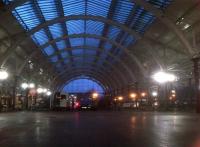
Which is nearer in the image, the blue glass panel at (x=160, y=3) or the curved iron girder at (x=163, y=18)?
the blue glass panel at (x=160, y=3)

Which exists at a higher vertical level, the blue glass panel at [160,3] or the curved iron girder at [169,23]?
the blue glass panel at [160,3]

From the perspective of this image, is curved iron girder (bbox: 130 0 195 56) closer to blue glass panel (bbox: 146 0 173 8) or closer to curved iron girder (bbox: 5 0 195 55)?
curved iron girder (bbox: 5 0 195 55)

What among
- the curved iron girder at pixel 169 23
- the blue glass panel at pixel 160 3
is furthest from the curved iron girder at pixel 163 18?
the blue glass panel at pixel 160 3

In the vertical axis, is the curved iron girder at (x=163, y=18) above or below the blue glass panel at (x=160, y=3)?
below

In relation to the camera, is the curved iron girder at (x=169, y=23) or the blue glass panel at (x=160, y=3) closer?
the blue glass panel at (x=160, y=3)

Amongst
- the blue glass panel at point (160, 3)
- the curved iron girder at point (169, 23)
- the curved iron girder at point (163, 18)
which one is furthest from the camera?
the curved iron girder at point (169, 23)

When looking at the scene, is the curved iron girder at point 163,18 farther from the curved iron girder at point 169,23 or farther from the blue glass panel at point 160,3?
the blue glass panel at point 160,3

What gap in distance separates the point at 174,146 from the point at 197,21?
34358mm

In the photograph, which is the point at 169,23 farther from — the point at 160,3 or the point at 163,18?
the point at 160,3

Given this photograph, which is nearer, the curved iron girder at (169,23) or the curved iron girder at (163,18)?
the curved iron girder at (163,18)

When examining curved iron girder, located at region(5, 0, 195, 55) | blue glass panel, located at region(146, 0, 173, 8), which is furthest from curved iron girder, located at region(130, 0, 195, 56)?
blue glass panel, located at region(146, 0, 173, 8)

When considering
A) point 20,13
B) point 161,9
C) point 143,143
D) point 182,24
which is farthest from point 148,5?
point 143,143

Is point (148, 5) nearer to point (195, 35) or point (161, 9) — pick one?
point (161, 9)

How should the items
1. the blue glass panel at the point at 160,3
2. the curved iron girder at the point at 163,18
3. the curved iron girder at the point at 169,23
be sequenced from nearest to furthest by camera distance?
the blue glass panel at the point at 160,3, the curved iron girder at the point at 163,18, the curved iron girder at the point at 169,23
